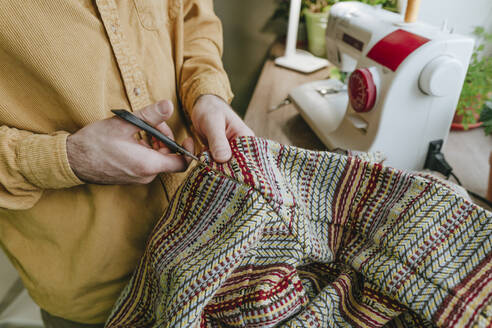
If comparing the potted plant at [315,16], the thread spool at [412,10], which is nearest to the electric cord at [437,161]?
the thread spool at [412,10]

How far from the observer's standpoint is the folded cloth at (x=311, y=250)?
41cm

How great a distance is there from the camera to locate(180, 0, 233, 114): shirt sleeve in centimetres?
72

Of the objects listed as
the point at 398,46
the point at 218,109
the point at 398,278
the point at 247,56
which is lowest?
the point at 247,56

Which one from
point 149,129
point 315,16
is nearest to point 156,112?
point 149,129

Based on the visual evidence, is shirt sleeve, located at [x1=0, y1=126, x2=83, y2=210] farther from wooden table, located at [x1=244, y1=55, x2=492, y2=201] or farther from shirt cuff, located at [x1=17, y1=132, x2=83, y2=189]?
wooden table, located at [x1=244, y1=55, x2=492, y2=201]

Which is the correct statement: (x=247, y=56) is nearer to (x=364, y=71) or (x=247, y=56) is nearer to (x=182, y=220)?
(x=364, y=71)

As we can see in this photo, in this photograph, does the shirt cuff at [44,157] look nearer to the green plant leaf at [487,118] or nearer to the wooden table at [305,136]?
the wooden table at [305,136]

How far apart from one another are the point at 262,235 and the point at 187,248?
0.11 meters

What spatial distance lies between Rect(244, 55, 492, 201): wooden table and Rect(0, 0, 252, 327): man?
13.1 inches

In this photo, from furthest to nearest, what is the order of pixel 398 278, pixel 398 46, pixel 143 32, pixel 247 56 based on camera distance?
pixel 247 56 → pixel 398 46 → pixel 143 32 → pixel 398 278

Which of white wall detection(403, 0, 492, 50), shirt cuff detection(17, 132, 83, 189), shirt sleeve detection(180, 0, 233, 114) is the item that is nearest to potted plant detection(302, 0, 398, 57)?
white wall detection(403, 0, 492, 50)

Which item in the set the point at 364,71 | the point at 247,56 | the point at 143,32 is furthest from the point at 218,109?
the point at 247,56

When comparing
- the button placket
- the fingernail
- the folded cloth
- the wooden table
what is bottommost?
the wooden table

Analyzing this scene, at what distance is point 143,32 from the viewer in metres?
0.65
